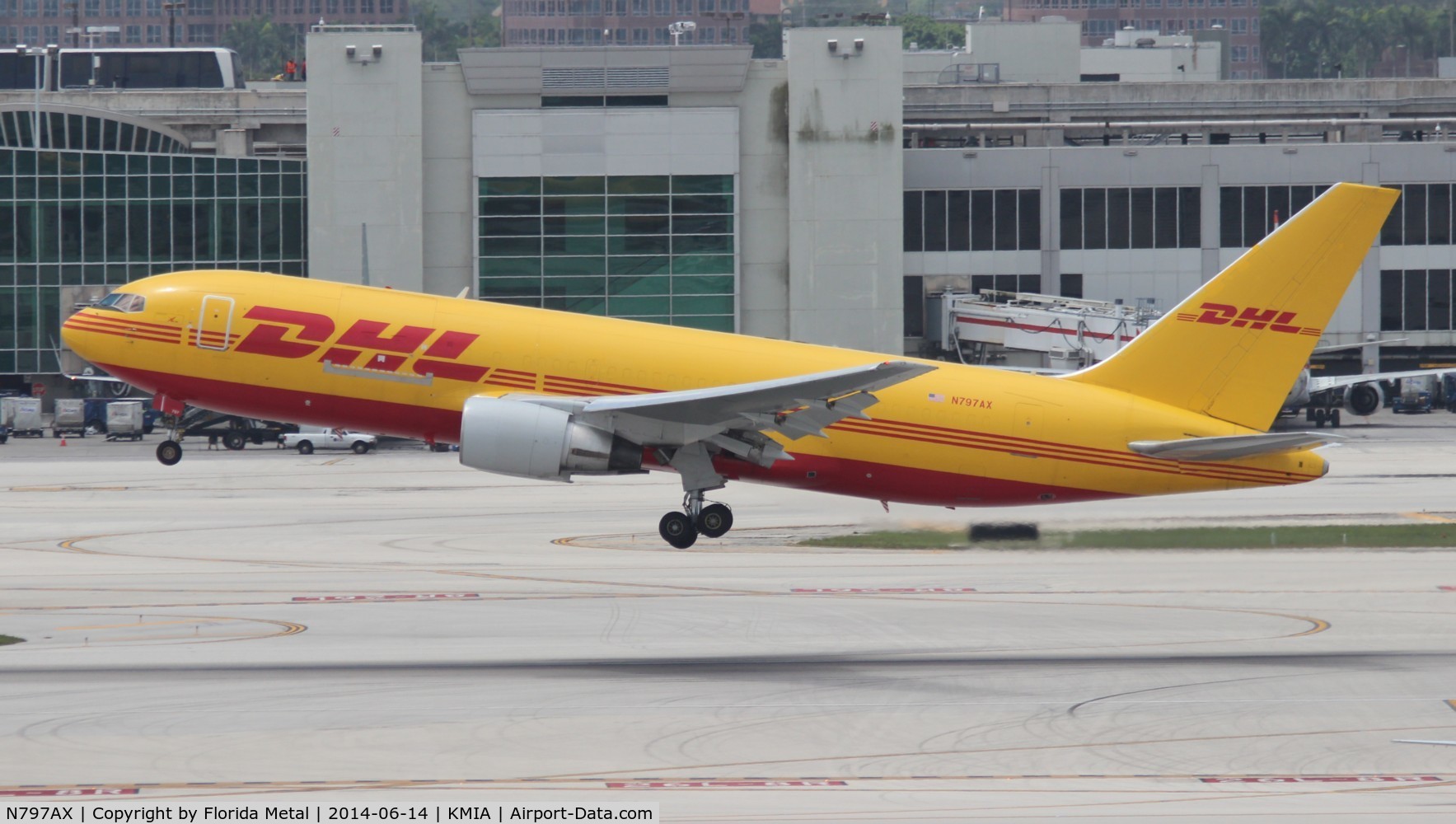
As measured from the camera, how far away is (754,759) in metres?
23.2

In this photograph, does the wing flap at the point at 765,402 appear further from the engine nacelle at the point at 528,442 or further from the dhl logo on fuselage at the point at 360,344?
the dhl logo on fuselage at the point at 360,344

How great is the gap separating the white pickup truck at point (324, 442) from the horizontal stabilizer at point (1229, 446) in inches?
1741

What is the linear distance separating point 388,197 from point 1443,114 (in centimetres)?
7507

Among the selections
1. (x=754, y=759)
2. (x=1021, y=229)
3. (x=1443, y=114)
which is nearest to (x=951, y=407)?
(x=754, y=759)

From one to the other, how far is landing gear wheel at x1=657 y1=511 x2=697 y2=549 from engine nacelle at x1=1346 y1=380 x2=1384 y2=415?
58.5m

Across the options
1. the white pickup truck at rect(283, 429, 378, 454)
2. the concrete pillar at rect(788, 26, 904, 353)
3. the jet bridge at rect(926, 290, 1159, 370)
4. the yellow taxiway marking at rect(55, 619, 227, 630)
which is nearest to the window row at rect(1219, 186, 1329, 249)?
the jet bridge at rect(926, 290, 1159, 370)

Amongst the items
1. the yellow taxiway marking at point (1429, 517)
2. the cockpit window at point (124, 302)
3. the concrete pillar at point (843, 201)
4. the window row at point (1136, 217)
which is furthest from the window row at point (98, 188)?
the yellow taxiway marking at point (1429, 517)

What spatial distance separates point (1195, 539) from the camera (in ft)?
140

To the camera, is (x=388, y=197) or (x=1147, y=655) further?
(x=388, y=197)

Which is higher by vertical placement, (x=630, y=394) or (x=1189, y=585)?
(x=630, y=394)

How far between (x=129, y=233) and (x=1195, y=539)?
216ft

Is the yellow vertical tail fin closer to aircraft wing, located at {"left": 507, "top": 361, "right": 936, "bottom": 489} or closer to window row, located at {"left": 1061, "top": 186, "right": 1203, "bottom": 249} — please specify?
aircraft wing, located at {"left": 507, "top": 361, "right": 936, "bottom": 489}

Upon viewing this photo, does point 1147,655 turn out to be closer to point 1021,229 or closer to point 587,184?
point 587,184

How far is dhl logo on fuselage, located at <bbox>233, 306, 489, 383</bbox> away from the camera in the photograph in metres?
34.3
